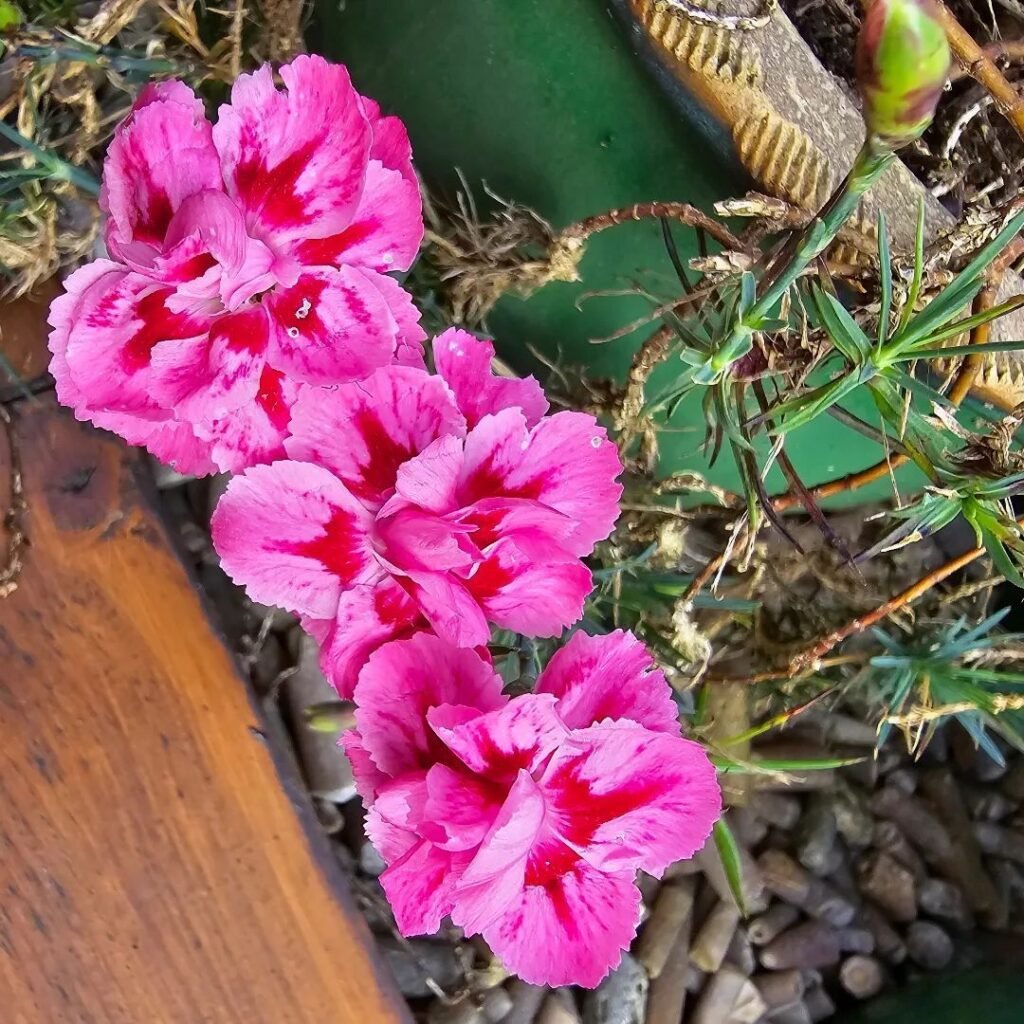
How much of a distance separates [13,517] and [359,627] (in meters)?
0.33

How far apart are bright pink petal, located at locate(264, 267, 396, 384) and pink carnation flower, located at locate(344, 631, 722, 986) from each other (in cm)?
13

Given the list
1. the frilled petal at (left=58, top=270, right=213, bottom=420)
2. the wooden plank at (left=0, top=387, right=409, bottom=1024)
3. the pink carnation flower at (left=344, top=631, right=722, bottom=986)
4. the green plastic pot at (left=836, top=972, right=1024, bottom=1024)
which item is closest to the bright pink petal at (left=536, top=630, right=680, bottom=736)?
the pink carnation flower at (left=344, top=631, right=722, bottom=986)

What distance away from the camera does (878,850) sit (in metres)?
1.04

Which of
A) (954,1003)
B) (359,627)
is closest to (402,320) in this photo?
(359,627)

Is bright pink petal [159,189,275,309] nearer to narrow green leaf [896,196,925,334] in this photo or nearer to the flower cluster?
the flower cluster

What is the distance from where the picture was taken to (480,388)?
47 centimetres

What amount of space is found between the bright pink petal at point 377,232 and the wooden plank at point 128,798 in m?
0.30

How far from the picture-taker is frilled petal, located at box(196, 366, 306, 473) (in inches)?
17.4

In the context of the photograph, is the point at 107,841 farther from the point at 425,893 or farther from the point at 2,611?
the point at 425,893

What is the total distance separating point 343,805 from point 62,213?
0.53 meters

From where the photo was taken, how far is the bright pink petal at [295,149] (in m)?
0.42

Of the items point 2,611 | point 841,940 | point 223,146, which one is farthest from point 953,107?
point 841,940

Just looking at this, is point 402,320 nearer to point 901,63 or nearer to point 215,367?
point 215,367

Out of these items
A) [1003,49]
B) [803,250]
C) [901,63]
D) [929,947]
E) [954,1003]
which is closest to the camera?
[901,63]
